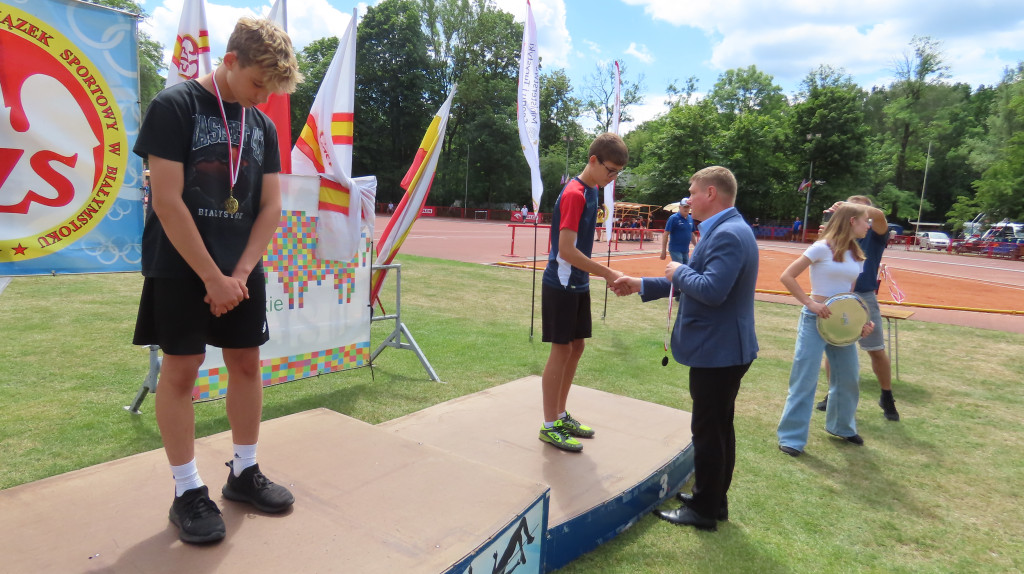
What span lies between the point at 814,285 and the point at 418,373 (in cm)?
361

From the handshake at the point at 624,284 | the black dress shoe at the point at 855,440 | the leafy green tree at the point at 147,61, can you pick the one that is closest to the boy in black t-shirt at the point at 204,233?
the handshake at the point at 624,284

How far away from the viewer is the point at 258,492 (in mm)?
2273

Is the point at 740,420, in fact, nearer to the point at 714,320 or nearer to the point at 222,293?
the point at 714,320

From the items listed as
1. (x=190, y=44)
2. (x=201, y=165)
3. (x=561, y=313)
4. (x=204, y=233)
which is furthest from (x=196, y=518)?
(x=190, y=44)

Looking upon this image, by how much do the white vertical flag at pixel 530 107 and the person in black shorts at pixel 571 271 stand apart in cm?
447

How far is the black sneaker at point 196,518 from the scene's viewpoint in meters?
2.00

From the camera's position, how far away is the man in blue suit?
107 inches

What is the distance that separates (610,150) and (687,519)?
6.86 feet

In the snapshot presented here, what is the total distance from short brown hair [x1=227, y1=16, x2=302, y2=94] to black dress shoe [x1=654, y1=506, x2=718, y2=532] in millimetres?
2842

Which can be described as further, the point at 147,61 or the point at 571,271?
the point at 147,61

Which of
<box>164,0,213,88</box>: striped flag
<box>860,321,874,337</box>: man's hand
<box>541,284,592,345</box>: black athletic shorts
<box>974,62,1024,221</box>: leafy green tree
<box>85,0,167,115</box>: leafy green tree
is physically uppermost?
<box>85,0,167,115</box>: leafy green tree

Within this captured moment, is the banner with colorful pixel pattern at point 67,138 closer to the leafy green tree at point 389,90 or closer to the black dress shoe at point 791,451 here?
the black dress shoe at point 791,451

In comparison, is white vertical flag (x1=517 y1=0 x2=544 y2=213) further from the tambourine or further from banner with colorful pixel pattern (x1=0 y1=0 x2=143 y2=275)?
banner with colorful pixel pattern (x1=0 y1=0 x2=143 y2=275)

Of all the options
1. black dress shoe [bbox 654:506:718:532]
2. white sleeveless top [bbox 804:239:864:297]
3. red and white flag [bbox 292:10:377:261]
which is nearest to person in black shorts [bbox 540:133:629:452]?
black dress shoe [bbox 654:506:718:532]
